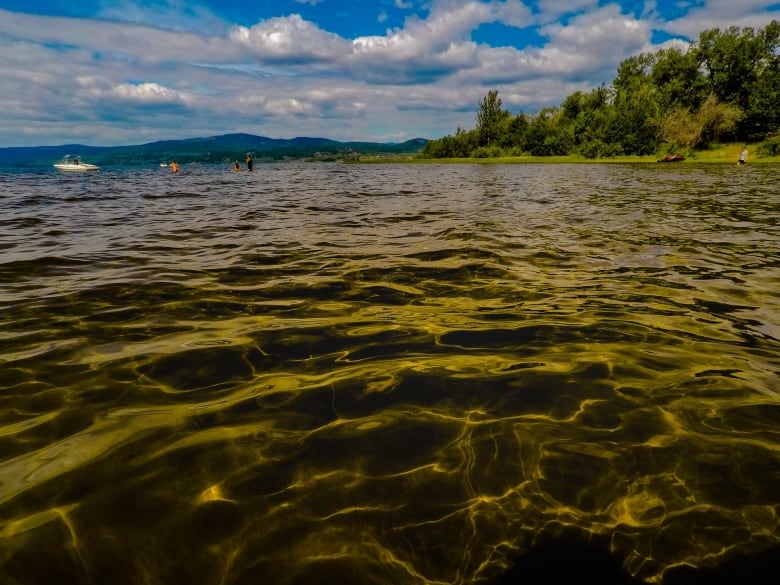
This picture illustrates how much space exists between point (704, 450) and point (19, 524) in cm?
425

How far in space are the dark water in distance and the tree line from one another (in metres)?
71.7

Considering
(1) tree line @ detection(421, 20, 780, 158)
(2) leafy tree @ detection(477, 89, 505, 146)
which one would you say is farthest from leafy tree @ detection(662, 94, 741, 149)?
Result: (2) leafy tree @ detection(477, 89, 505, 146)

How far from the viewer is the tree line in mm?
62062

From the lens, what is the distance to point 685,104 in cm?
7094

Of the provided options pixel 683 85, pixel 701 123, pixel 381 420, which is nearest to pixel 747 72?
pixel 683 85

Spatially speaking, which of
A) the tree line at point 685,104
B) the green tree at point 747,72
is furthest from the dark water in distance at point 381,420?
the green tree at point 747,72

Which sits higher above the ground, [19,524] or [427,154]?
[427,154]

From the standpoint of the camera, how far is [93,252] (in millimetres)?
8570

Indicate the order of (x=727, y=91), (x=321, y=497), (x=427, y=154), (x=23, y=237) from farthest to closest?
(x=427, y=154), (x=727, y=91), (x=23, y=237), (x=321, y=497)

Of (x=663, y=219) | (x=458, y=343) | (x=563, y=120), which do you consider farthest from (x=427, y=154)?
(x=458, y=343)

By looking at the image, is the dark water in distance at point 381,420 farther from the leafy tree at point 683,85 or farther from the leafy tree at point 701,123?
the leafy tree at point 683,85

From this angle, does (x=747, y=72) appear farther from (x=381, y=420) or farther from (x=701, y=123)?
(x=381, y=420)

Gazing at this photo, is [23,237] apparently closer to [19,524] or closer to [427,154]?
[19,524]

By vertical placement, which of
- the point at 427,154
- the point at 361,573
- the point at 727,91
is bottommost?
the point at 361,573
